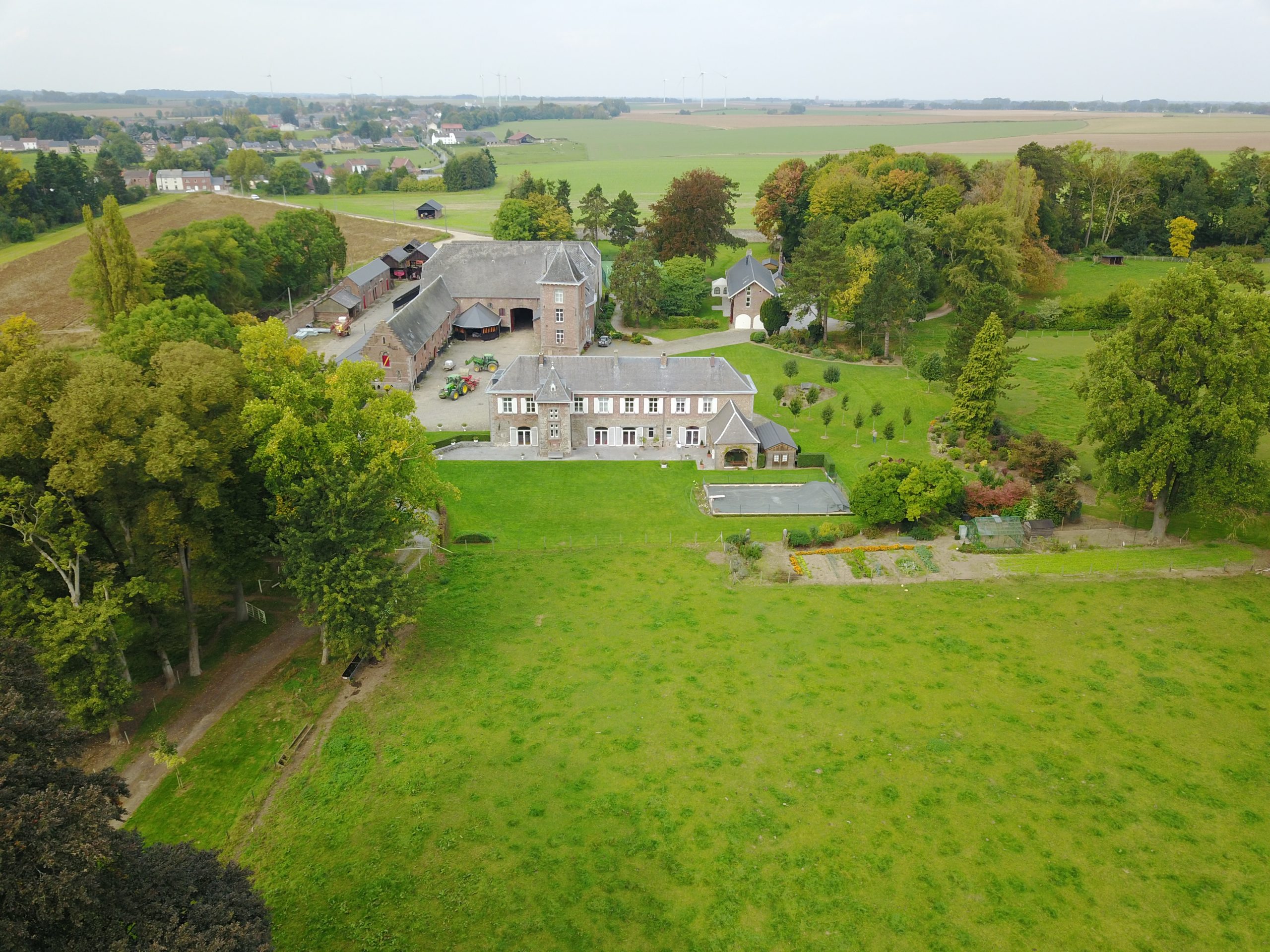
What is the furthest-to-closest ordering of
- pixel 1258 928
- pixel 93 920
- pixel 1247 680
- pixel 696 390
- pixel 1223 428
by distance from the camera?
pixel 696 390, pixel 1223 428, pixel 1247 680, pixel 1258 928, pixel 93 920

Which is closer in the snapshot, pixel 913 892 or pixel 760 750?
pixel 913 892

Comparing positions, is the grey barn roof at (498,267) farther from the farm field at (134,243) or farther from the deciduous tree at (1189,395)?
the deciduous tree at (1189,395)

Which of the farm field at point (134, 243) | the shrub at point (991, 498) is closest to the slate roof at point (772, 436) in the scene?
the shrub at point (991, 498)

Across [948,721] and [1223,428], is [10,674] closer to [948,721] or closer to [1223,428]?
[948,721]

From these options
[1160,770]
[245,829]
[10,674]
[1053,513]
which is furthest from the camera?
[1053,513]

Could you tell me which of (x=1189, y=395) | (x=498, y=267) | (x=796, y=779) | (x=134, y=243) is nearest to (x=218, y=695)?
(x=796, y=779)

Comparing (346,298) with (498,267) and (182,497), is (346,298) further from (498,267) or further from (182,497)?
(182,497)

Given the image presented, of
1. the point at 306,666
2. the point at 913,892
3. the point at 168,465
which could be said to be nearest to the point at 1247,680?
the point at 913,892
